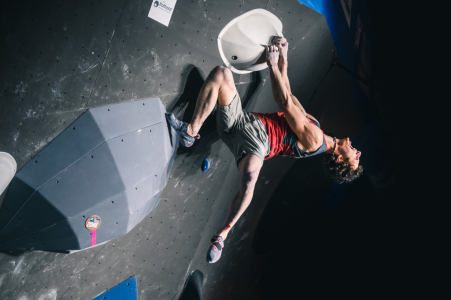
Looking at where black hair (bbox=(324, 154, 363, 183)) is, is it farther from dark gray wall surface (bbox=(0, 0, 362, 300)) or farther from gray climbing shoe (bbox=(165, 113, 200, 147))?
gray climbing shoe (bbox=(165, 113, 200, 147))

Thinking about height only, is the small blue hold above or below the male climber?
below

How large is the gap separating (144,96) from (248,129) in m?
0.66

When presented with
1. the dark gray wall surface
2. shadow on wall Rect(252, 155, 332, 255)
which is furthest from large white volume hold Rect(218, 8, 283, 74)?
shadow on wall Rect(252, 155, 332, 255)

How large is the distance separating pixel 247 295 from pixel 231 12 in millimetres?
2611

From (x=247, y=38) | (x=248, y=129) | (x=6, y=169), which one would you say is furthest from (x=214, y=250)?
(x=247, y=38)

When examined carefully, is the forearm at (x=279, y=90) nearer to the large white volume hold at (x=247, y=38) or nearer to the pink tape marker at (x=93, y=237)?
the large white volume hold at (x=247, y=38)

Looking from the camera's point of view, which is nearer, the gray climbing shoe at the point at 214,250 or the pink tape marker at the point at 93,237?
the pink tape marker at the point at 93,237

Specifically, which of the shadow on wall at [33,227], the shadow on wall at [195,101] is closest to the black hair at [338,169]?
the shadow on wall at [195,101]

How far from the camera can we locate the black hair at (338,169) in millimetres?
2045

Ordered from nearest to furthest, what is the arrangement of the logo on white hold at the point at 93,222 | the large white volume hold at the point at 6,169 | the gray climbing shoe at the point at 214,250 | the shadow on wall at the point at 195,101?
the large white volume hold at the point at 6,169, the logo on white hold at the point at 93,222, the gray climbing shoe at the point at 214,250, the shadow on wall at the point at 195,101

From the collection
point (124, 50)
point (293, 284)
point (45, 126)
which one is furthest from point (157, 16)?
point (293, 284)

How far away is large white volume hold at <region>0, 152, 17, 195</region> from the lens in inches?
44.1

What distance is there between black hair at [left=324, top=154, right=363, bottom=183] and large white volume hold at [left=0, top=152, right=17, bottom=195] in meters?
1.96

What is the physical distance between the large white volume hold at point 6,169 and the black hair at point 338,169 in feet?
6.42
